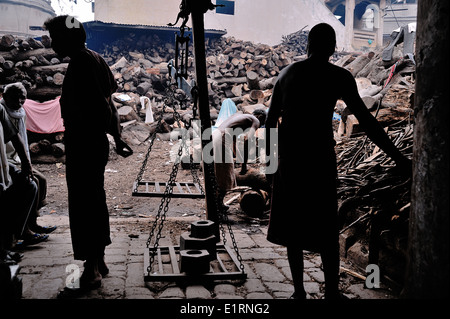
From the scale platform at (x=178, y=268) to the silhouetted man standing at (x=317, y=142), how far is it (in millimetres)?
1073

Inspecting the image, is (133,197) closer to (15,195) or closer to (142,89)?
(15,195)

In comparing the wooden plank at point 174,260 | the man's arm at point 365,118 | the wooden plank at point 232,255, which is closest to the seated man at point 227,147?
the wooden plank at point 232,255

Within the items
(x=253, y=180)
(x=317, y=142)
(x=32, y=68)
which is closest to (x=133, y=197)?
(x=253, y=180)

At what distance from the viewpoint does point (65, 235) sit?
450 centimetres

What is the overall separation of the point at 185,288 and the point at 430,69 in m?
2.51

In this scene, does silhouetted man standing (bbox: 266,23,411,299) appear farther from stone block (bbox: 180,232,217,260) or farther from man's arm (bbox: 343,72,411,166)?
stone block (bbox: 180,232,217,260)

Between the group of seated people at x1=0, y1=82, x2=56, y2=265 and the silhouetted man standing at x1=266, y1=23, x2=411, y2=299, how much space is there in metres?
2.73

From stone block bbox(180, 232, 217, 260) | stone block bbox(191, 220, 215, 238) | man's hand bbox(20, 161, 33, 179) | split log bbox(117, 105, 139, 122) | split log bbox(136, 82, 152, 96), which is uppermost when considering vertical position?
split log bbox(136, 82, 152, 96)

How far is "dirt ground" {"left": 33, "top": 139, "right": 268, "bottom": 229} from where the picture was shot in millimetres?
6109

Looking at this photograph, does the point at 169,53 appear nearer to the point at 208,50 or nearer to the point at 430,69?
the point at 208,50

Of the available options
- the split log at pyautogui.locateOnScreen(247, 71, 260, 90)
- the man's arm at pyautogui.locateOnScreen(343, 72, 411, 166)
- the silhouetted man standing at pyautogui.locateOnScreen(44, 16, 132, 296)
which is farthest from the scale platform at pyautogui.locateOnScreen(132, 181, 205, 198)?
the split log at pyautogui.locateOnScreen(247, 71, 260, 90)

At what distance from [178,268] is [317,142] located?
1.89m

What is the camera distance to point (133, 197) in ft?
23.6
